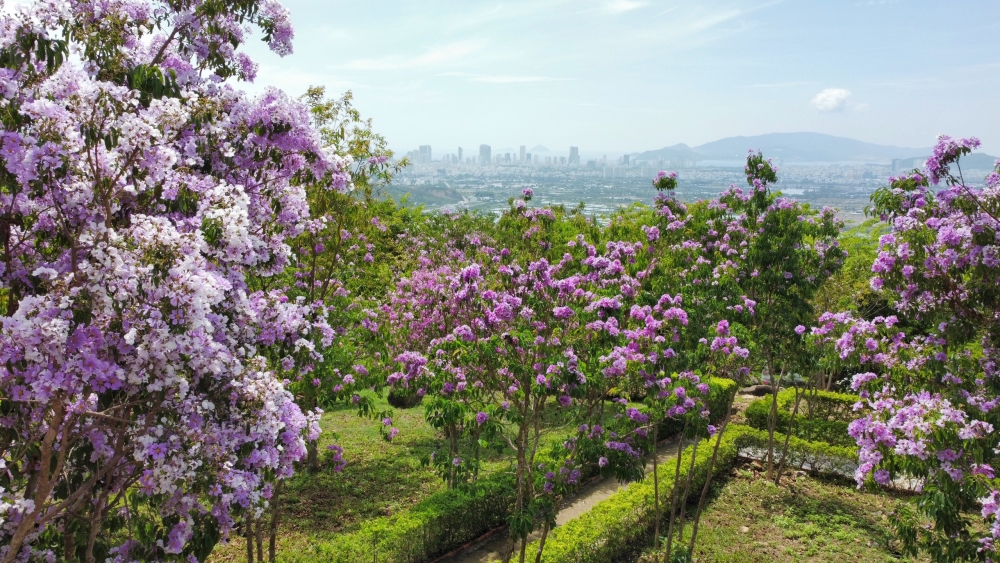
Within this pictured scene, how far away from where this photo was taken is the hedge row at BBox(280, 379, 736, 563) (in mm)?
7270

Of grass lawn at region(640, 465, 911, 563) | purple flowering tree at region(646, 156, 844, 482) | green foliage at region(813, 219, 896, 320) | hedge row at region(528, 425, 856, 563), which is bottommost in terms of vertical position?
grass lawn at region(640, 465, 911, 563)

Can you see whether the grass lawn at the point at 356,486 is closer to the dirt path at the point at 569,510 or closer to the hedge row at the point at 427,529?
the hedge row at the point at 427,529

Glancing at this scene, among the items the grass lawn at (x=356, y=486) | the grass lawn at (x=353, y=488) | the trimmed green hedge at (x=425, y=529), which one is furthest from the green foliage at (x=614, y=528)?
the grass lawn at (x=353, y=488)

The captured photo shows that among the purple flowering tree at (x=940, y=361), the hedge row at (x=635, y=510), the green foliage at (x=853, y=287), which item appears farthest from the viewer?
the green foliage at (x=853, y=287)

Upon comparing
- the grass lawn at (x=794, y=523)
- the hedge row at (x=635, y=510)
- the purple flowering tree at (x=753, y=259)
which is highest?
the purple flowering tree at (x=753, y=259)

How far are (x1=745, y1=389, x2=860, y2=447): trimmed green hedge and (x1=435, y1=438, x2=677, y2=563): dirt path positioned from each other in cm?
245

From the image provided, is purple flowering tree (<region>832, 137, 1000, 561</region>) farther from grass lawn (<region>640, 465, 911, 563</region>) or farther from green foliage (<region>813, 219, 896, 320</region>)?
green foliage (<region>813, 219, 896, 320</region>)

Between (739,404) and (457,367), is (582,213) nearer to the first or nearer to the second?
(739,404)

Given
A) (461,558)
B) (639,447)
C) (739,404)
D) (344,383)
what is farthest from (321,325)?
(739,404)

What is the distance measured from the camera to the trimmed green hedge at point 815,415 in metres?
13.0

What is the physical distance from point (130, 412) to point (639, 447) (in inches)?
201

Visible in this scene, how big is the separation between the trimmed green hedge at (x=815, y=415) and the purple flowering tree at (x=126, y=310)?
12.3 meters

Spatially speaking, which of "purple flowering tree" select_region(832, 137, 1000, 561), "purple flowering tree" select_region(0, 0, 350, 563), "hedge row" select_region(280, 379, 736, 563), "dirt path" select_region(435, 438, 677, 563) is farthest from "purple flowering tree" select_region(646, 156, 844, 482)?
"purple flowering tree" select_region(0, 0, 350, 563)

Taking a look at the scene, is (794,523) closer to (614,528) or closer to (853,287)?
(614,528)
